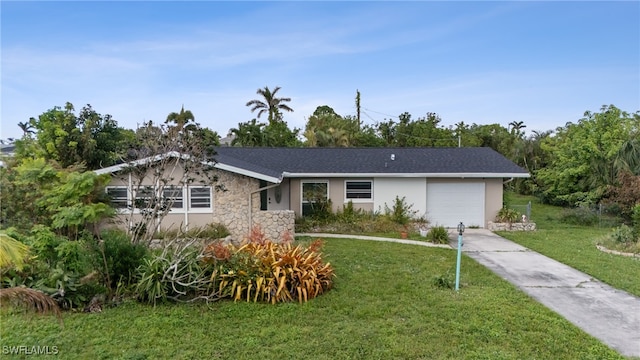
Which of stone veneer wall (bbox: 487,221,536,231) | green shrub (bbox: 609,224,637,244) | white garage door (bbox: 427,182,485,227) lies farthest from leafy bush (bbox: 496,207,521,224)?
green shrub (bbox: 609,224,637,244)

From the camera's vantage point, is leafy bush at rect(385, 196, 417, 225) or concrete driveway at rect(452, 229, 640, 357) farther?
leafy bush at rect(385, 196, 417, 225)

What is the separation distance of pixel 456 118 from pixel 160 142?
3719cm

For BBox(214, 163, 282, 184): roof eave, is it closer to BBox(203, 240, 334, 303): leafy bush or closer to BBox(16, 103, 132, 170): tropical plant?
BBox(203, 240, 334, 303): leafy bush

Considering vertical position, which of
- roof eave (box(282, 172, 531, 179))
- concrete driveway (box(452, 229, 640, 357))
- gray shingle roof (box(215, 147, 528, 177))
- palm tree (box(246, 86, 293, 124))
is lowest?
concrete driveway (box(452, 229, 640, 357))

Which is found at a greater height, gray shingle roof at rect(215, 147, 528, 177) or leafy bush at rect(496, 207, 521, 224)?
gray shingle roof at rect(215, 147, 528, 177)

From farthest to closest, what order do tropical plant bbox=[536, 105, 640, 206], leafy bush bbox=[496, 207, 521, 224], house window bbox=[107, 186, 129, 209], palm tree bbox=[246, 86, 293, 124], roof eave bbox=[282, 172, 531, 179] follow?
palm tree bbox=[246, 86, 293, 124], tropical plant bbox=[536, 105, 640, 206], leafy bush bbox=[496, 207, 521, 224], roof eave bbox=[282, 172, 531, 179], house window bbox=[107, 186, 129, 209]

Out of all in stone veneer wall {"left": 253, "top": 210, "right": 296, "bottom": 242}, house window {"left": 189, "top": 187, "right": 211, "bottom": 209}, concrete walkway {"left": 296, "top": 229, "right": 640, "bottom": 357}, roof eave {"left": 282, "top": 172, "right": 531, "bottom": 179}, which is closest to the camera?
concrete walkway {"left": 296, "top": 229, "right": 640, "bottom": 357}

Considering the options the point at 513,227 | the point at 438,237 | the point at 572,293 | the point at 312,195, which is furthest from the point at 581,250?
the point at 312,195

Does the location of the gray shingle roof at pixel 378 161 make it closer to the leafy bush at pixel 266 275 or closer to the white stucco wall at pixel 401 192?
the white stucco wall at pixel 401 192

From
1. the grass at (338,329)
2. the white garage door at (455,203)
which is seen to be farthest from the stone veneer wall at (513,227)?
the grass at (338,329)

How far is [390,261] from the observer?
10.2 m

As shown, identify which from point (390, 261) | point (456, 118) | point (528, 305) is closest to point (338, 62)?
point (390, 261)

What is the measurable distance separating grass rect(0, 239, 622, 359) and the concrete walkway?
384mm

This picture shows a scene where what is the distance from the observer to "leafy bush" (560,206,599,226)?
17.4 meters
